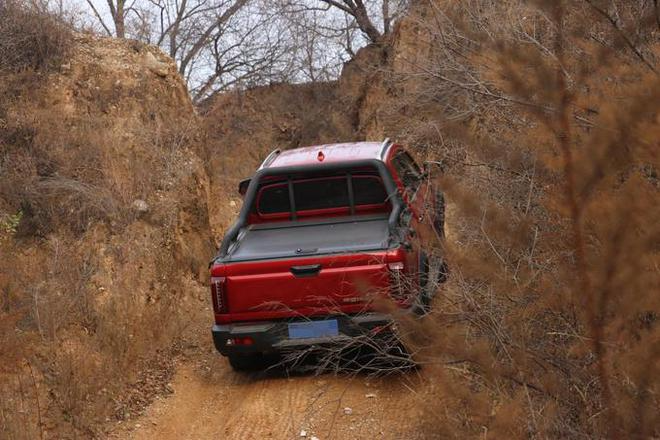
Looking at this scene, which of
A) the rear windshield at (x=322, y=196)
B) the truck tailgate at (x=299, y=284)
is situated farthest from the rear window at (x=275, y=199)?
the truck tailgate at (x=299, y=284)

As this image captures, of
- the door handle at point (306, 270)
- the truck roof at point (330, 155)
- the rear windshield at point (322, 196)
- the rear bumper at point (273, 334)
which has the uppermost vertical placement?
the truck roof at point (330, 155)

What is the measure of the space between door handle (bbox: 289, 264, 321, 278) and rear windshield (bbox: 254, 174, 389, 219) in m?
1.39

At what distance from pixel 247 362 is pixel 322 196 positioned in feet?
5.60

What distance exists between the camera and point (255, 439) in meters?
5.75

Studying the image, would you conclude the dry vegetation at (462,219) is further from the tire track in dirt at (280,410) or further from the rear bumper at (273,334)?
the rear bumper at (273,334)

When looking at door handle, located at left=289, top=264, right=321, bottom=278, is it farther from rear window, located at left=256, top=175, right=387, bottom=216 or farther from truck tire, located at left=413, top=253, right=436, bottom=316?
rear window, located at left=256, top=175, right=387, bottom=216

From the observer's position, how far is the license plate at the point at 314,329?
20.1 feet

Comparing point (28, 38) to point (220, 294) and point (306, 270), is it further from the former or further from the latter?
point (306, 270)

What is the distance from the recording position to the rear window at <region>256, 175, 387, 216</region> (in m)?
Result: 7.41

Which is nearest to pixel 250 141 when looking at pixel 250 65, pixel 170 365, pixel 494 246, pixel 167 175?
pixel 250 65

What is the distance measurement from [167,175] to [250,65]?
1223 cm

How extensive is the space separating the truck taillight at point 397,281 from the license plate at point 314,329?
0.62 metres

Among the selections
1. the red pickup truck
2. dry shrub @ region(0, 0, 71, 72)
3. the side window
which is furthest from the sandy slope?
dry shrub @ region(0, 0, 71, 72)

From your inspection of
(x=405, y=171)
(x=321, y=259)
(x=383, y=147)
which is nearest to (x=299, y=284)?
(x=321, y=259)
